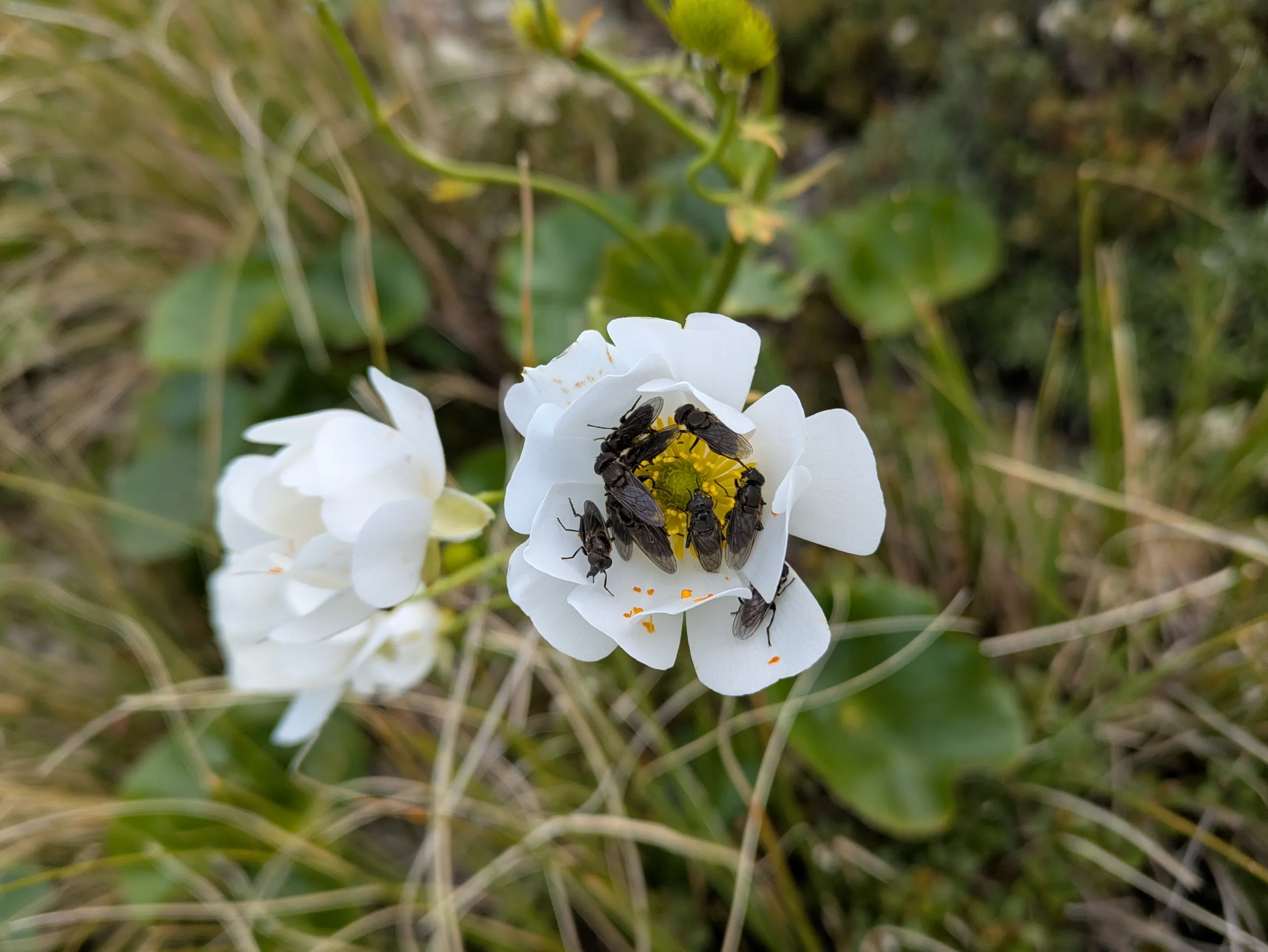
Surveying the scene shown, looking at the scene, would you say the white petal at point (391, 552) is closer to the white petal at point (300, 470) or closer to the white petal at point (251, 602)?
the white petal at point (300, 470)

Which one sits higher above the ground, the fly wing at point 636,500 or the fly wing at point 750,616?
the fly wing at point 636,500

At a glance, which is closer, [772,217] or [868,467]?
[868,467]

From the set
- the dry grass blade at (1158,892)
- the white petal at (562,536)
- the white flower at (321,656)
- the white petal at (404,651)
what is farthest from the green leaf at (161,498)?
→ the dry grass blade at (1158,892)

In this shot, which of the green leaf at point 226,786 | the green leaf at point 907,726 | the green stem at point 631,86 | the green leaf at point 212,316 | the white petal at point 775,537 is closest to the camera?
the white petal at point 775,537

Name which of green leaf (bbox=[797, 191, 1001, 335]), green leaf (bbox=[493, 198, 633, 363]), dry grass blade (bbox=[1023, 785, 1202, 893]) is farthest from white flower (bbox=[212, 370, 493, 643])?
green leaf (bbox=[797, 191, 1001, 335])

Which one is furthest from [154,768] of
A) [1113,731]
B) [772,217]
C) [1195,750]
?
[1195,750]

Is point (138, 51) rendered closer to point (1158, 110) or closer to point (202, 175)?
point (202, 175)
